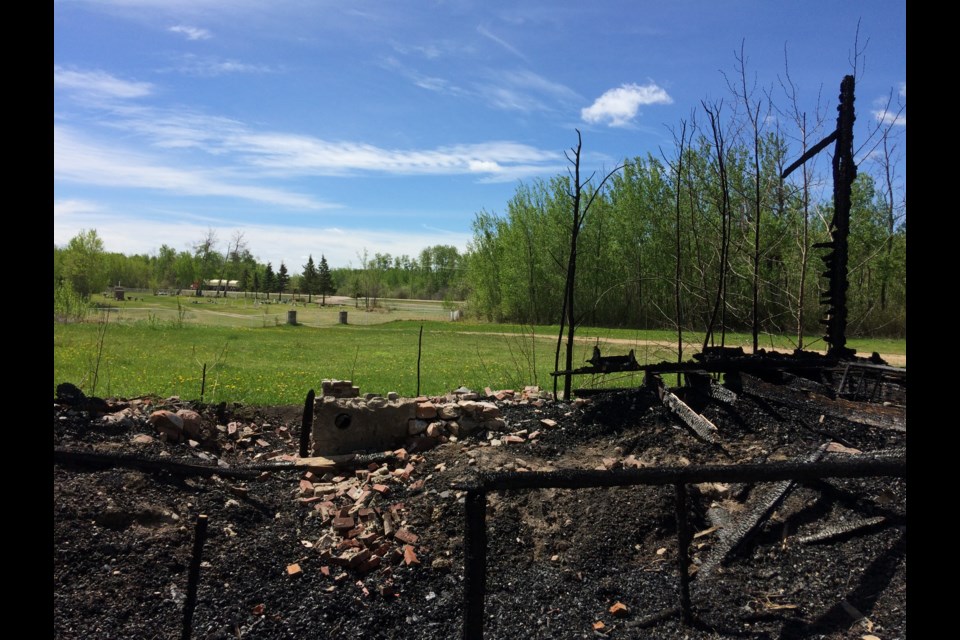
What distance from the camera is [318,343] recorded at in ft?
69.2

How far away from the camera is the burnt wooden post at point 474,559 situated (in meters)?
2.32

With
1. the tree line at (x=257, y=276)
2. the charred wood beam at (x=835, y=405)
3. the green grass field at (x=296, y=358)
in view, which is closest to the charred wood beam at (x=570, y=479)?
the charred wood beam at (x=835, y=405)

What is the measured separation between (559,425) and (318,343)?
613 inches

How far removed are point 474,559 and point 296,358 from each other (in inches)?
608

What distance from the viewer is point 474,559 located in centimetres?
238

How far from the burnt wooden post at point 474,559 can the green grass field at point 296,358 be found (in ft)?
23.4

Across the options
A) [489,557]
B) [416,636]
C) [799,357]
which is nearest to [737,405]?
[799,357]

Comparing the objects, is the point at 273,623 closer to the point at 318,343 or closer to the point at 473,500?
the point at 473,500

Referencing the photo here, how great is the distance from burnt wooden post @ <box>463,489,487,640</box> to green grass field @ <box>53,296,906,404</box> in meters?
7.14

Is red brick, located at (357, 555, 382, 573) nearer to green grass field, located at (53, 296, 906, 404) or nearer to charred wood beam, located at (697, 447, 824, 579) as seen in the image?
charred wood beam, located at (697, 447, 824, 579)

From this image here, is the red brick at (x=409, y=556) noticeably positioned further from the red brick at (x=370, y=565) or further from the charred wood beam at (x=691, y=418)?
the charred wood beam at (x=691, y=418)

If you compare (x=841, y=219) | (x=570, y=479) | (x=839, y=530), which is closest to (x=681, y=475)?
(x=570, y=479)

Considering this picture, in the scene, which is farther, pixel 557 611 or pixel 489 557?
pixel 489 557
